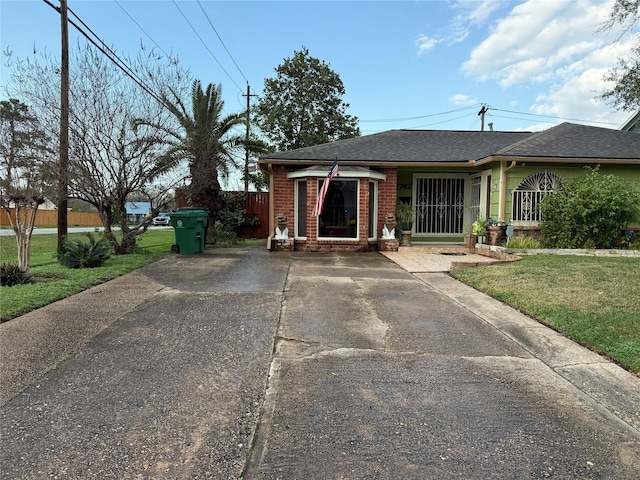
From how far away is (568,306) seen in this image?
5.80 meters

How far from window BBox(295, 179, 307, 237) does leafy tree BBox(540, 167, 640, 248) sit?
682cm

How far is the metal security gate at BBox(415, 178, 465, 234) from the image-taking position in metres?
15.3

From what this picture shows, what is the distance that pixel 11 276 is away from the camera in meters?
7.29

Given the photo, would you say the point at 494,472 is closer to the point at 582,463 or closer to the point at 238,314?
the point at 582,463

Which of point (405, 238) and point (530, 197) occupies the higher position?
point (530, 197)

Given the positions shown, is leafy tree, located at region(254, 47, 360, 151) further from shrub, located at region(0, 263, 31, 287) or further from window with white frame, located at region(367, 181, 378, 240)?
shrub, located at region(0, 263, 31, 287)

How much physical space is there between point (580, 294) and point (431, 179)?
944cm

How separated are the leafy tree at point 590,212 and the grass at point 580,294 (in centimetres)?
110

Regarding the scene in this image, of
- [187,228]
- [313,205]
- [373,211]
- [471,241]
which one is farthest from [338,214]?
[187,228]

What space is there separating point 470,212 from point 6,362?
46.2ft

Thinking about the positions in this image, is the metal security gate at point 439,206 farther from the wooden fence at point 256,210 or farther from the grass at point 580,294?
the wooden fence at point 256,210

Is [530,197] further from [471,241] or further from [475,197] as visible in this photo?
[475,197]

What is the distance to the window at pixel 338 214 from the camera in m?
13.4

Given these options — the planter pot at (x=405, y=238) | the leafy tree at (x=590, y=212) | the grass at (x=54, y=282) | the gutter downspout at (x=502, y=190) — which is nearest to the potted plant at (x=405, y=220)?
the planter pot at (x=405, y=238)
